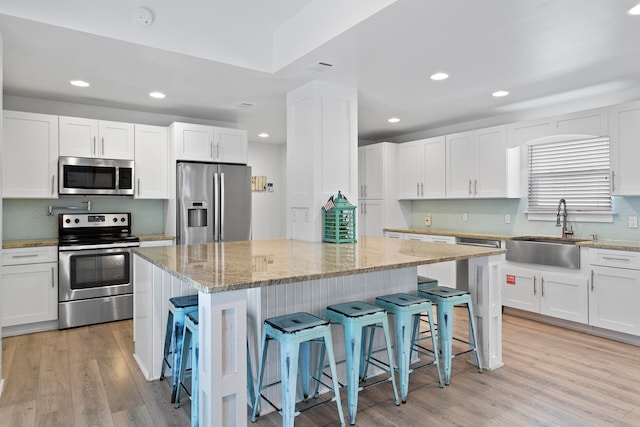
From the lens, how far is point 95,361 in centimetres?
309

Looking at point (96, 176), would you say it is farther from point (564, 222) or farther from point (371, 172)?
point (564, 222)

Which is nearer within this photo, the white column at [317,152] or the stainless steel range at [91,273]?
the white column at [317,152]

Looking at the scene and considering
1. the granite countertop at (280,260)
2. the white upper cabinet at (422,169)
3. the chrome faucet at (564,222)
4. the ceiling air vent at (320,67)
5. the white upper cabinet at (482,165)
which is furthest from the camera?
the white upper cabinet at (422,169)

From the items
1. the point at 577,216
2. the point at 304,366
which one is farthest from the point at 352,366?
the point at 577,216

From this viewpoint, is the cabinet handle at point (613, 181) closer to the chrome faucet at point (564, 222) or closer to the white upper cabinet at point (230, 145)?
the chrome faucet at point (564, 222)

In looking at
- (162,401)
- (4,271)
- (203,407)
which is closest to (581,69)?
(203,407)

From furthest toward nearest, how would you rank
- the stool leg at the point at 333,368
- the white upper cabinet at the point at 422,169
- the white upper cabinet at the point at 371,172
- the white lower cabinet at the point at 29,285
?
the white upper cabinet at the point at 371,172
the white upper cabinet at the point at 422,169
the white lower cabinet at the point at 29,285
the stool leg at the point at 333,368

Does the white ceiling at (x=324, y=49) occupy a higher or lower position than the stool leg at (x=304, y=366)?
higher

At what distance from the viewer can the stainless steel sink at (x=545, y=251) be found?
3822 millimetres

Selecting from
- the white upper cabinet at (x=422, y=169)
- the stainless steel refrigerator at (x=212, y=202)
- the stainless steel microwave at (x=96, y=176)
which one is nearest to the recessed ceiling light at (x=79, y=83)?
the stainless steel microwave at (x=96, y=176)

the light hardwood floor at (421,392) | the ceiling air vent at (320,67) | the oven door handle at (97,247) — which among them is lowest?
the light hardwood floor at (421,392)

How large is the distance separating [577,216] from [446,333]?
8.54 ft

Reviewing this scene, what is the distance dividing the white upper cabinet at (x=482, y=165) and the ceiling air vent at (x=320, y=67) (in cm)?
253

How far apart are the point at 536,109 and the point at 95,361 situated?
16.7 ft
